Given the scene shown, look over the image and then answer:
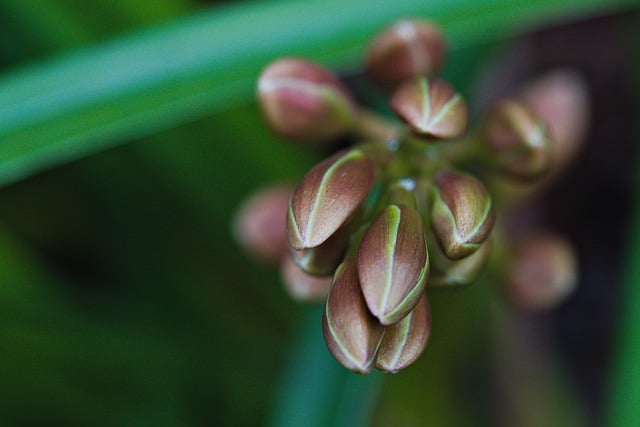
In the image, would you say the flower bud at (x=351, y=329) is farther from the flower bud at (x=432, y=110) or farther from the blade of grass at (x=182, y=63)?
the blade of grass at (x=182, y=63)

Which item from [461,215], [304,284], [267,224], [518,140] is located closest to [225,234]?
[267,224]

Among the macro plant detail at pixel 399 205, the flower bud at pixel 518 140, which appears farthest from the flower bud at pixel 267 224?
the flower bud at pixel 518 140

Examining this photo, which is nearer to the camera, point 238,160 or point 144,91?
point 144,91

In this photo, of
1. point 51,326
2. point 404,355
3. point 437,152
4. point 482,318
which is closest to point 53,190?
point 51,326

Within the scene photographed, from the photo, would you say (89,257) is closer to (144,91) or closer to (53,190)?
(53,190)

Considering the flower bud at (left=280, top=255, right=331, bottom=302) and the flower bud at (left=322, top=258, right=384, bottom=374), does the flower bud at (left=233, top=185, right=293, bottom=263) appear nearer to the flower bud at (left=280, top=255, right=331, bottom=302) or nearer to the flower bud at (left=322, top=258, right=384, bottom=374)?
the flower bud at (left=280, top=255, right=331, bottom=302)

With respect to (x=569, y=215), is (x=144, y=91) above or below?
below
